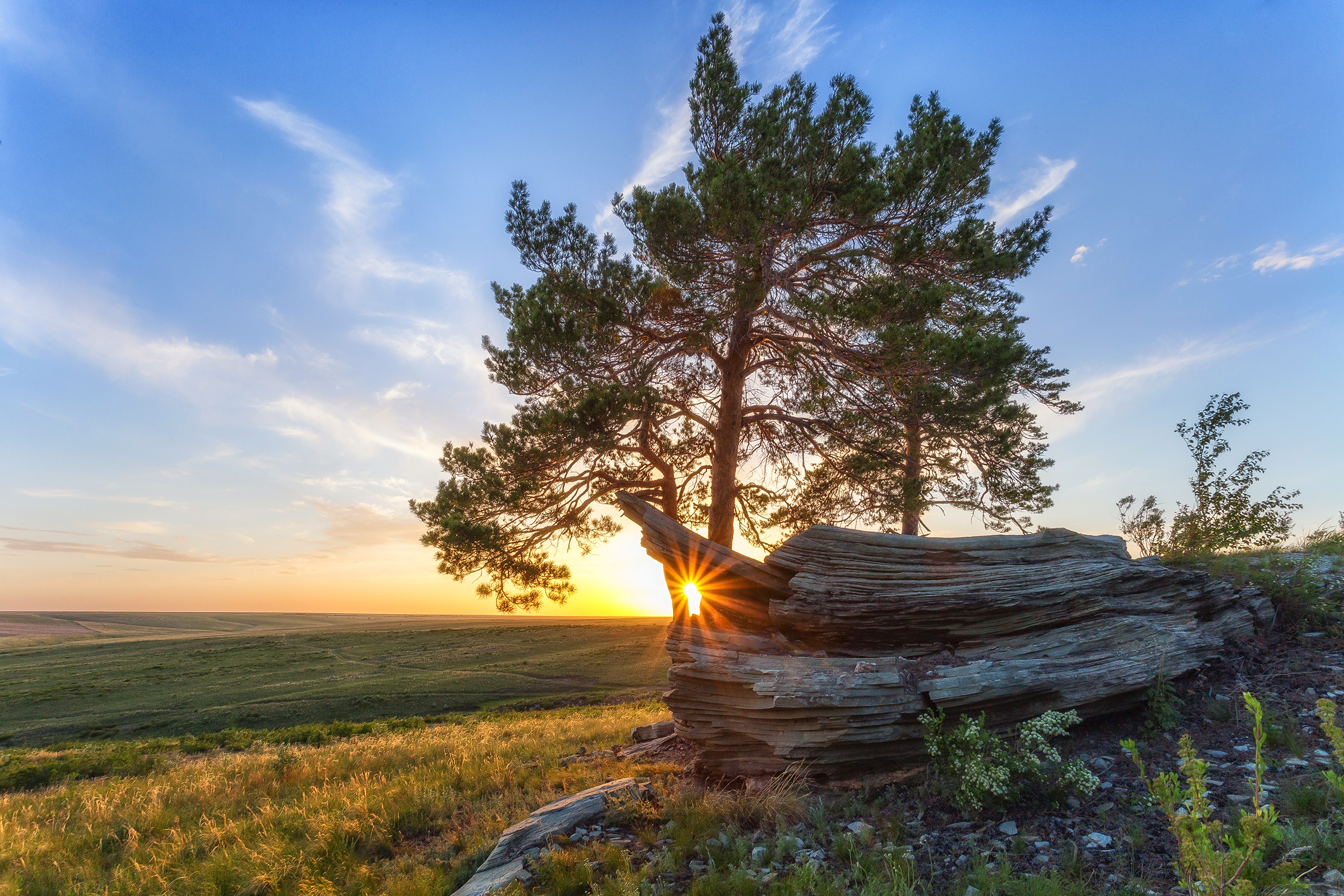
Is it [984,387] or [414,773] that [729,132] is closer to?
[984,387]

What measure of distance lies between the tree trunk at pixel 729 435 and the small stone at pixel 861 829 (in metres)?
8.22

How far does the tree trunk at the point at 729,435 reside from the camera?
1432cm

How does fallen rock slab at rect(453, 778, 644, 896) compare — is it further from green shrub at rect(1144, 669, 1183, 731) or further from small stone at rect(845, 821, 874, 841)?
green shrub at rect(1144, 669, 1183, 731)

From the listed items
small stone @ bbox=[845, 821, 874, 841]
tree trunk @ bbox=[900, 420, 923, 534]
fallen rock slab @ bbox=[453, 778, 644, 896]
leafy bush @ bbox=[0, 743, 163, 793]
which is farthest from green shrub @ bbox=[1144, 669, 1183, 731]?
leafy bush @ bbox=[0, 743, 163, 793]

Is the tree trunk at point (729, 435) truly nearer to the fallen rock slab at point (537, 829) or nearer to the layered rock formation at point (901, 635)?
the layered rock formation at point (901, 635)

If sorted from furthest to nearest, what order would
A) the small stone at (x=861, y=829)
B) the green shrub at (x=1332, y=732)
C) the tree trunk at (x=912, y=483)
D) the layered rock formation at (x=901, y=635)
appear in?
Result: the tree trunk at (x=912, y=483) → the layered rock formation at (x=901, y=635) → the small stone at (x=861, y=829) → the green shrub at (x=1332, y=732)

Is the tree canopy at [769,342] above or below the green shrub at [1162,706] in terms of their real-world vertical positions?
above

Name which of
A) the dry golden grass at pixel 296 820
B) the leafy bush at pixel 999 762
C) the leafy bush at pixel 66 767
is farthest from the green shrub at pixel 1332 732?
the leafy bush at pixel 66 767

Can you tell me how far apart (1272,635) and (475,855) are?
12.6 m

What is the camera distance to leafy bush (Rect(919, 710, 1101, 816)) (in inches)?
239

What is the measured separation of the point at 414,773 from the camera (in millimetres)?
9859

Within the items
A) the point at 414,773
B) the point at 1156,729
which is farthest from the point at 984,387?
the point at 414,773

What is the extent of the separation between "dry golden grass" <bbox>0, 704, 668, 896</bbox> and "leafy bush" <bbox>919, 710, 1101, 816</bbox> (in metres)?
4.47

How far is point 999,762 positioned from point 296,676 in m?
43.5
